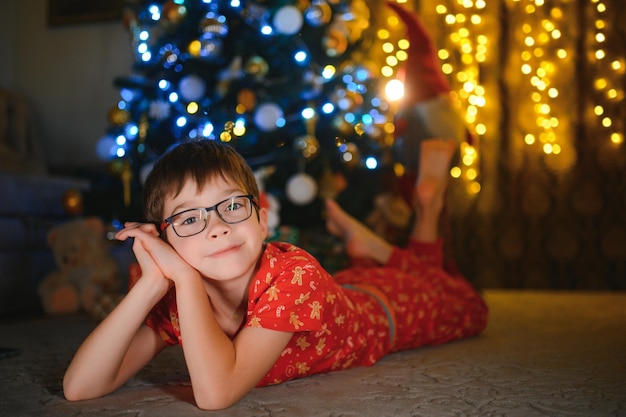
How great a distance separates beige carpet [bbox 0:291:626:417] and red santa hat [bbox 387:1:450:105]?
818 mm

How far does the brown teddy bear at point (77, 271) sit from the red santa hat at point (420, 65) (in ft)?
3.91

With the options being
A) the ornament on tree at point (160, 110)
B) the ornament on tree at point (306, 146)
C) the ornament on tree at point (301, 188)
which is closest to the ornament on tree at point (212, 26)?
the ornament on tree at point (160, 110)

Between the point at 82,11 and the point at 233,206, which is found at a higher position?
the point at 82,11

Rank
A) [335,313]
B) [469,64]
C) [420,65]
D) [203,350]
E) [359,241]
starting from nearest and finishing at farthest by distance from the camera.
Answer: [203,350], [335,313], [359,241], [420,65], [469,64]

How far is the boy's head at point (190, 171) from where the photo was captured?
0.97m

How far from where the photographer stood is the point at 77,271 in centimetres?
210

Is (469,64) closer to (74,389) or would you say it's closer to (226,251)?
(226,251)

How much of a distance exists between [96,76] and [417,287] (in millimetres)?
2502

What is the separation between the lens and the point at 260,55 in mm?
2141

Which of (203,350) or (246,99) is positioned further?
(246,99)

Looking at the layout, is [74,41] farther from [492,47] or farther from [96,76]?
[492,47]

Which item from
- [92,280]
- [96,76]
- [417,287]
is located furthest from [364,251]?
[96,76]

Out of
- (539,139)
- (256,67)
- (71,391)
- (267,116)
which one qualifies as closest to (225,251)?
(71,391)

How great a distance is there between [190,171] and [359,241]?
0.84m
